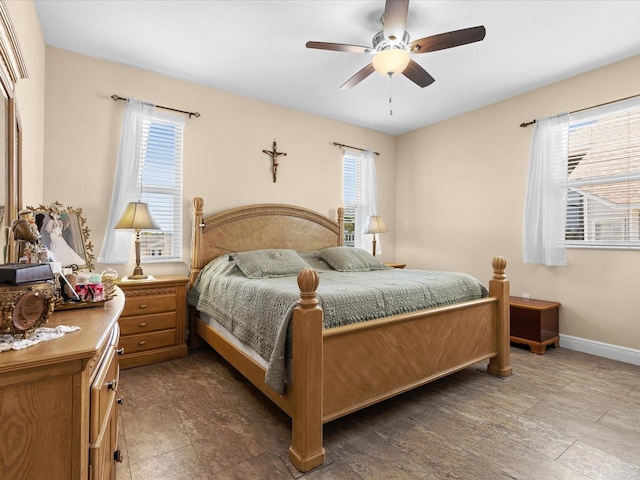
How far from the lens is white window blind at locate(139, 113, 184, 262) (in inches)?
130


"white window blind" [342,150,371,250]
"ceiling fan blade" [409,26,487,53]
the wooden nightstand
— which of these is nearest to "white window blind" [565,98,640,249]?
"ceiling fan blade" [409,26,487,53]

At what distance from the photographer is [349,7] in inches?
92.6

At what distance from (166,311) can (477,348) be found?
2.62 m

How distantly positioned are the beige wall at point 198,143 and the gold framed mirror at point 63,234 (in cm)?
135

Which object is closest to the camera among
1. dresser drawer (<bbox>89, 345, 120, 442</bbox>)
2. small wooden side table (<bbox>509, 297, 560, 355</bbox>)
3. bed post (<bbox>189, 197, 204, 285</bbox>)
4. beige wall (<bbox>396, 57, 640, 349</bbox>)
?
dresser drawer (<bbox>89, 345, 120, 442</bbox>)

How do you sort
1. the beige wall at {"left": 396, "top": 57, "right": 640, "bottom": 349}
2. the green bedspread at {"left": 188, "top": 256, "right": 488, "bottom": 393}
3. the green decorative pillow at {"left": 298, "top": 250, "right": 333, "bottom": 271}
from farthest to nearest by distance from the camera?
the green decorative pillow at {"left": 298, "top": 250, "right": 333, "bottom": 271}
the beige wall at {"left": 396, "top": 57, "right": 640, "bottom": 349}
the green bedspread at {"left": 188, "top": 256, "right": 488, "bottom": 393}

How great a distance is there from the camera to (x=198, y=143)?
3.55m

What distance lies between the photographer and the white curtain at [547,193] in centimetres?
341

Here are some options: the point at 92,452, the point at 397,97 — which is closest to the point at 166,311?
the point at 92,452

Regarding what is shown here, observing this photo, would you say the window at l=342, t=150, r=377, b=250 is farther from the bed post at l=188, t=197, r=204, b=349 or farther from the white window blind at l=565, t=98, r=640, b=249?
the white window blind at l=565, t=98, r=640, b=249

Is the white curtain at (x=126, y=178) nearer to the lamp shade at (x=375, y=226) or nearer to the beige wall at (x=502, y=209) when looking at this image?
the lamp shade at (x=375, y=226)

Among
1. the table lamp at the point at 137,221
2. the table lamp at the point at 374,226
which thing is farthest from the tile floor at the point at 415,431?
the table lamp at the point at 374,226

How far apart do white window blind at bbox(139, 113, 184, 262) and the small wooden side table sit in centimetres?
349

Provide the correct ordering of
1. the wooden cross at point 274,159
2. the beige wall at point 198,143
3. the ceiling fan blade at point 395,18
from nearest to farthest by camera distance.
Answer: the ceiling fan blade at point 395,18 < the beige wall at point 198,143 < the wooden cross at point 274,159
